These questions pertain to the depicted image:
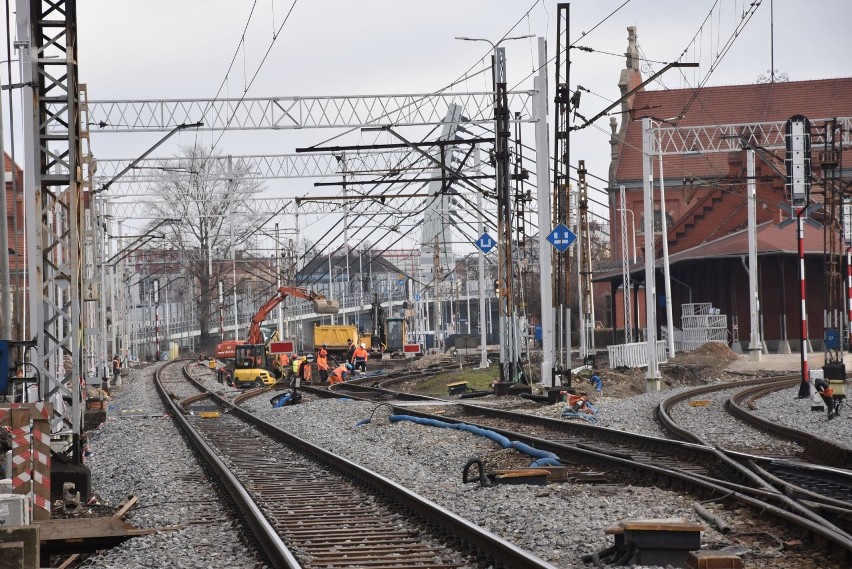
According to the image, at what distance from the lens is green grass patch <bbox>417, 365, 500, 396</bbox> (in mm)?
35375

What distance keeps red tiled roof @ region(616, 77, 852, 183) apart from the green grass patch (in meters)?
42.3

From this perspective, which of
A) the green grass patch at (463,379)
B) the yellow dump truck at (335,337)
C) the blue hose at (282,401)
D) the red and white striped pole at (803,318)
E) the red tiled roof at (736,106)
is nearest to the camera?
the red and white striped pole at (803,318)

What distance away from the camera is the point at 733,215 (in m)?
66.6

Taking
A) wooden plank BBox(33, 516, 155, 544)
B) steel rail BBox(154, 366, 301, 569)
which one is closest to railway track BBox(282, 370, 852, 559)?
steel rail BBox(154, 366, 301, 569)

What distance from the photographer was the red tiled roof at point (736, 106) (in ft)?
259

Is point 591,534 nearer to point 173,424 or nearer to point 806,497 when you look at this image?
point 806,497

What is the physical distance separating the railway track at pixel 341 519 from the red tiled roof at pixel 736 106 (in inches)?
2559

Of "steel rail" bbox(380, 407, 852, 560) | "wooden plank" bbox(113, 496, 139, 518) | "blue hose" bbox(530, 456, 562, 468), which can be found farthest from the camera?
"blue hose" bbox(530, 456, 562, 468)

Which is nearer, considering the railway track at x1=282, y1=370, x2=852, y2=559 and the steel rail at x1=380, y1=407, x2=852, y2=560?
the steel rail at x1=380, y1=407, x2=852, y2=560

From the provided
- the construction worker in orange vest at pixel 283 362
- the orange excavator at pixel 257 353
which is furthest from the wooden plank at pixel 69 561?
the construction worker in orange vest at pixel 283 362

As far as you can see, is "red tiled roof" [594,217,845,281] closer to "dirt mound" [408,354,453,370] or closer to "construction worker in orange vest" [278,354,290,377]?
"dirt mound" [408,354,453,370]

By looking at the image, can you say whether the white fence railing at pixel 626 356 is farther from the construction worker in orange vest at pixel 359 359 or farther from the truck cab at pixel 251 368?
the construction worker in orange vest at pixel 359 359

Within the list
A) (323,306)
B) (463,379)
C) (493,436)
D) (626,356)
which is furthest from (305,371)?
(493,436)

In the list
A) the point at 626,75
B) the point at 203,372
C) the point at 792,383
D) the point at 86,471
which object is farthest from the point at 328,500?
the point at 626,75
